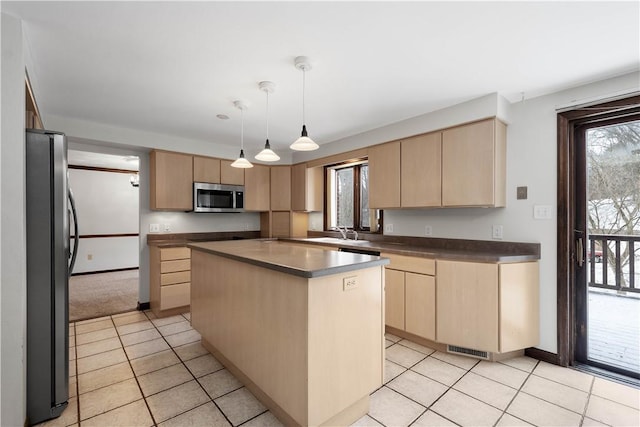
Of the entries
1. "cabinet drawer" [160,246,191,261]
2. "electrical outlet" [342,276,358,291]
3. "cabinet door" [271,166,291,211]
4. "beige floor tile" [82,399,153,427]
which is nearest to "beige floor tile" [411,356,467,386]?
"electrical outlet" [342,276,358,291]

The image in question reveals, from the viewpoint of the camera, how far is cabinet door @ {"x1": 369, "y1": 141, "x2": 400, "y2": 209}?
349 cm

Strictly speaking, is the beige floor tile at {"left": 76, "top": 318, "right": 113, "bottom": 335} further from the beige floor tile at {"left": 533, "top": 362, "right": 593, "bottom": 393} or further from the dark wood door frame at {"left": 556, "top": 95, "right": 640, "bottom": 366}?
the dark wood door frame at {"left": 556, "top": 95, "right": 640, "bottom": 366}

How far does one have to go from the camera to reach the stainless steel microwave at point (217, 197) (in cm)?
425

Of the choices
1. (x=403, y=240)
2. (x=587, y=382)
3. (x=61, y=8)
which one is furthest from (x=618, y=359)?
(x=61, y=8)

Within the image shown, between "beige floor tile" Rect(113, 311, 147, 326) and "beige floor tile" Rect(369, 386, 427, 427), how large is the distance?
9.93 feet

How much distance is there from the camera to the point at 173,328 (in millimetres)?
3371

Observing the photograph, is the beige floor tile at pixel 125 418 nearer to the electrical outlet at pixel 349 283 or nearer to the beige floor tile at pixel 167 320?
the electrical outlet at pixel 349 283

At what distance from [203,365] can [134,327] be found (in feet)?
4.72

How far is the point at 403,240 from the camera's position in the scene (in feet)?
12.2

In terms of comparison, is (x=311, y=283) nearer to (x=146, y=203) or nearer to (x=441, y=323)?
(x=441, y=323)

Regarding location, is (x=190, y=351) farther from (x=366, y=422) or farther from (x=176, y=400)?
(x=366, y=422)

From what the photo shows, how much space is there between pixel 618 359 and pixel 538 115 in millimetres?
2122

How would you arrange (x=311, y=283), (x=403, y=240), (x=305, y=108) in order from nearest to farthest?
1. (x=311, y=283)
2. (x=305, y=108)
3. (x=403, y=240)

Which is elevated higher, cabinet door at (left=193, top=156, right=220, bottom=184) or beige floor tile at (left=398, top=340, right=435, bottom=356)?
cabinet door at (left=193, top=156, right=220, bottom=184)
